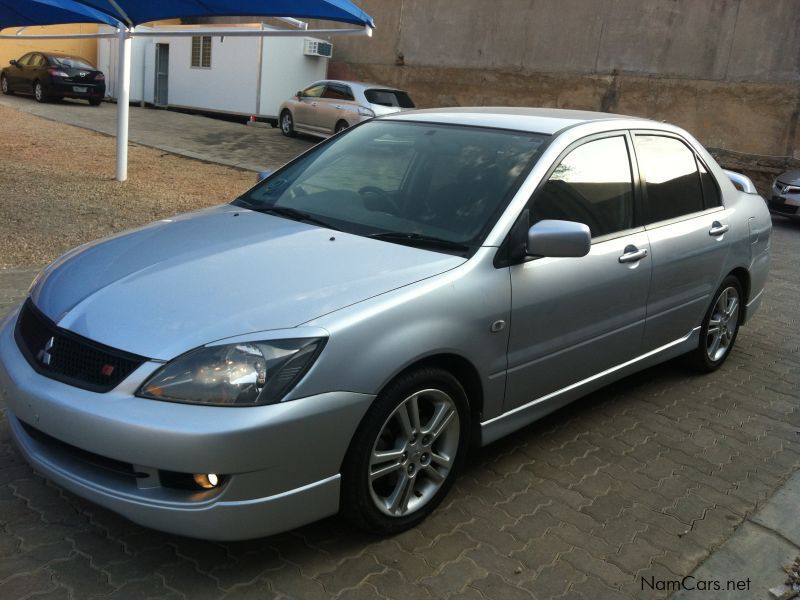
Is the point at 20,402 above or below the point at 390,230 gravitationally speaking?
below

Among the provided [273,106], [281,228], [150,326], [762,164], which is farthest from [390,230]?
[273,106]

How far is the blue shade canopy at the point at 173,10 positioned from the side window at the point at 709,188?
4.44m

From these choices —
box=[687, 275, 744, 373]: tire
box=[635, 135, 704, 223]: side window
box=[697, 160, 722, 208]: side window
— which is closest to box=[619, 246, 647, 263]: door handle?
box=[635, 135, 704, 223]: side window

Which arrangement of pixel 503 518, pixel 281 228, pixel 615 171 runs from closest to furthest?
pixel 503 518 → pixel 281 228 → pixel 615 171

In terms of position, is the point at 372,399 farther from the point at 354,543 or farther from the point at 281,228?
the point at 281,228

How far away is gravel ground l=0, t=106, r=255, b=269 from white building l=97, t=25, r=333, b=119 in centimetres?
756

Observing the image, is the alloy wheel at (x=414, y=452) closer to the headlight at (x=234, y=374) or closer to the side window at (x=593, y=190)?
the headlight at (x=234, y=374)

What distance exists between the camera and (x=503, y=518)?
11.3ft

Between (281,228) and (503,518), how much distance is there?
164cm

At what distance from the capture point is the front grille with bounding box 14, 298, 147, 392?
271 cm

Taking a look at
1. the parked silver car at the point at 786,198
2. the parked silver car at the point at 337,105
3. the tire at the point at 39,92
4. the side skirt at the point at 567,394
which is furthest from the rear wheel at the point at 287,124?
the side skirt at the point at 567,394

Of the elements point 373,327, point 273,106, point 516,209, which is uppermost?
point 516,209

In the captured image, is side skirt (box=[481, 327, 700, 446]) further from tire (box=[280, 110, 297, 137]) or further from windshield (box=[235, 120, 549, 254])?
tire (box=[280, 110, 297, 137])

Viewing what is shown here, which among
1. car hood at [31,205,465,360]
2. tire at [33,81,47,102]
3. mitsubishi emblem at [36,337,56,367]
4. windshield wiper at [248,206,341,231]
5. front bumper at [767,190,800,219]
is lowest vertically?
tire at [33,81,47,102]
